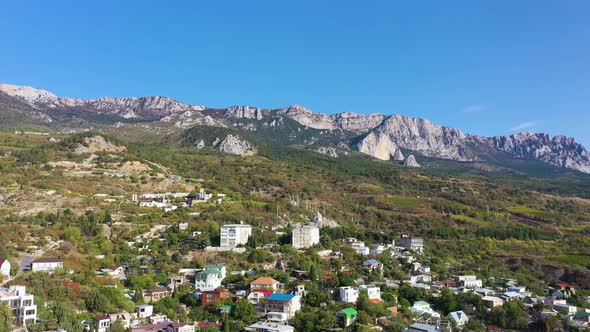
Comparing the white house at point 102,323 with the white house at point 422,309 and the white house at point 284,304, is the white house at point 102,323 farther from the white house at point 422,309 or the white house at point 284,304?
the white house at point 422,309

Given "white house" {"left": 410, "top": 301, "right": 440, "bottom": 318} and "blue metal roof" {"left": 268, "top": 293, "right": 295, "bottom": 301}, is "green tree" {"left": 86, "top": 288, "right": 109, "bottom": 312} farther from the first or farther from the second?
"white house" {"left": 410, "top": 301, "right": 440, "bottom": 318}

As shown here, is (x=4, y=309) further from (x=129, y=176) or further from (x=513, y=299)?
(x=129, y=176)

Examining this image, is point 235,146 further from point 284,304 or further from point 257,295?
point 284,304

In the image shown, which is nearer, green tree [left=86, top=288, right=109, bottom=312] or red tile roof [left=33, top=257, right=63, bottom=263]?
green tree [left=86, top=288, right=109, bottom=312]

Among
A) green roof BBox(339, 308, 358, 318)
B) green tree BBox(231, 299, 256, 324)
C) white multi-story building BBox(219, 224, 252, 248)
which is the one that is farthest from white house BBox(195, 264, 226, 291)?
green roof BBox(339, 308, 358, 318)

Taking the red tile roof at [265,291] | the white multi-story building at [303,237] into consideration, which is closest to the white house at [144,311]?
the red tile roof at [265,291]
